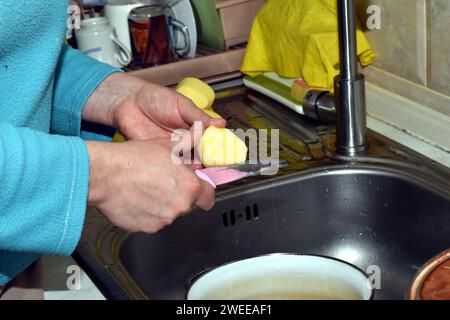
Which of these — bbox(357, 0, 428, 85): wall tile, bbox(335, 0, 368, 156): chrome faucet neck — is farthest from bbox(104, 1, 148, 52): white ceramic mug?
bbox(335, 0, 368, 156): chrome faucet neck

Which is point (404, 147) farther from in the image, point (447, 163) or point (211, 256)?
point (211, 256)

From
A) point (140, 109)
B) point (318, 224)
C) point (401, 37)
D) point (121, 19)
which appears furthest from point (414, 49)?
point (121, 19)

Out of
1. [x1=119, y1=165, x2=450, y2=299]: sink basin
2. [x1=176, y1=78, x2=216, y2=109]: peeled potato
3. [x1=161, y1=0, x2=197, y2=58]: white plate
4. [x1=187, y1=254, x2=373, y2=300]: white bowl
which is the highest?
[x1=161, y1=0, x2=197, y2=58]: white plate

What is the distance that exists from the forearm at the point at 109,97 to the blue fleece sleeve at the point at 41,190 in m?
0.27

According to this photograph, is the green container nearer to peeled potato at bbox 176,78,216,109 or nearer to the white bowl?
peeled potato at bbox 176,78,216,109

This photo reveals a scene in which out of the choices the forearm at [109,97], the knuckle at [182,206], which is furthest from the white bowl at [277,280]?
the forearm at [109,97]

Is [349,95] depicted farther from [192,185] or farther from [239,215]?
[192,185]

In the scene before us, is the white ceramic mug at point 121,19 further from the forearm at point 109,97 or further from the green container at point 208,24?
the forearm at point 109,97

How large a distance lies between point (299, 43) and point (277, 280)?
23.6 inches

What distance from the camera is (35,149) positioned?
2.59 ft

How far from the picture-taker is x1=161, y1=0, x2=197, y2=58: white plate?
1.63m

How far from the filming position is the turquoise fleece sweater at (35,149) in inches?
31.0

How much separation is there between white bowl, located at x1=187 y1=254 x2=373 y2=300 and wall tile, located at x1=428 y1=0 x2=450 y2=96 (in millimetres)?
427

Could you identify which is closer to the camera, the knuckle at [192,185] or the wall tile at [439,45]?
the knuckle at [192,185]
